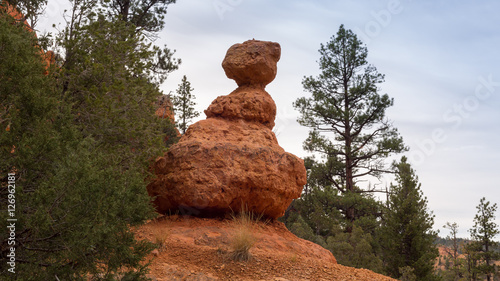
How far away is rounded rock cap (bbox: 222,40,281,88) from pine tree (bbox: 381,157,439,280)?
7206mm

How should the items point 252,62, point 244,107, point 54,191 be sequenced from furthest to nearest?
point 252,62, point 244,107, point 54,191

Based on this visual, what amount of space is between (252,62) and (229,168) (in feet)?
11.7

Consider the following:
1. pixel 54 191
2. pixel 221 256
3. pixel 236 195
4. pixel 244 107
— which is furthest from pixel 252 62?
pixel 54 191

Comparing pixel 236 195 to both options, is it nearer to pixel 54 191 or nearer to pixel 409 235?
pixel 54 191

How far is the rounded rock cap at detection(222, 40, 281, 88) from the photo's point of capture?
11.0m

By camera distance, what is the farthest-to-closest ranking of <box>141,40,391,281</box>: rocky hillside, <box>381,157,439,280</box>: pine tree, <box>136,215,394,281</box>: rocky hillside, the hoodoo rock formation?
1. <box>381,157,439,280</box>: pine tree
2. the hoodoo rock formation
3. <box>141,40,391,281</box>: rocky hillside
4. <box>136,215,394,281</box>: rocky hillside

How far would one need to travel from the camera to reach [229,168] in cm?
889

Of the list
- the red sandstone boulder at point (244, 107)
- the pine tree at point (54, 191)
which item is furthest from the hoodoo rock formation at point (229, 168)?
the pine tree at point (54, 191)

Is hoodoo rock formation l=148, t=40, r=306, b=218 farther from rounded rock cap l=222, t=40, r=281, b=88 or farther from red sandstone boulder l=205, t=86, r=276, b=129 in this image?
rounded rock cap l=222, t=40, r=281, b=88

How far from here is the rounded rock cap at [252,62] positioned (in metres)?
11.0

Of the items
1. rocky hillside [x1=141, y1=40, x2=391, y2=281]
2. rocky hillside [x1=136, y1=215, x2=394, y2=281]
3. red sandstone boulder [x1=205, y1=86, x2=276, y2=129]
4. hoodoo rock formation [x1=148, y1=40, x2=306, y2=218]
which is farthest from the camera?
red sandstone boulder [x1=205, y1=86, x2=276, y2=129]

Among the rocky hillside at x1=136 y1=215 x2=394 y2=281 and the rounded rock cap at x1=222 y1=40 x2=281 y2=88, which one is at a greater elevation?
the rounded rock cap at x1=222 y1=40 x2=281 y2=88

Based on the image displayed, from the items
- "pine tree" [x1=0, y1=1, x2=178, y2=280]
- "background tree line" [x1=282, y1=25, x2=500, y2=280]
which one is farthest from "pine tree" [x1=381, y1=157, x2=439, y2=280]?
"pine tree" [x1=0, y1=1, x2=178, y2=280]

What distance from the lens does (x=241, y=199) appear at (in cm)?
912
